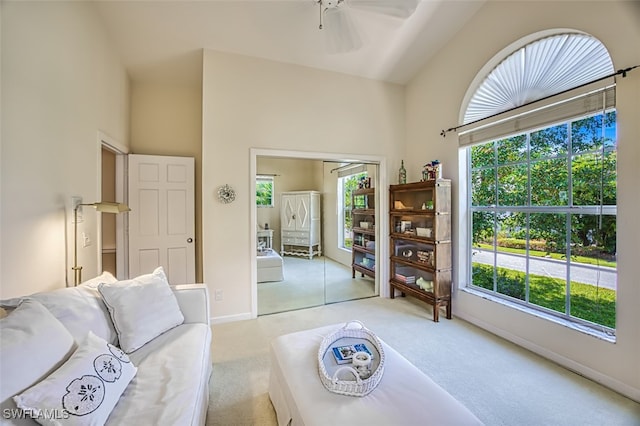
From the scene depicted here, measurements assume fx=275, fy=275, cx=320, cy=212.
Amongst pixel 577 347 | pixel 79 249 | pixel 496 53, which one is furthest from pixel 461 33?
pixel 79 249

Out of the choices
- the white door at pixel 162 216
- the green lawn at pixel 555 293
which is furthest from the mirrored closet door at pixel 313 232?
the green lawn at pixel 555 293

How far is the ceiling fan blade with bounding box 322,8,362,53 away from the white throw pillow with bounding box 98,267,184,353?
2.50 m

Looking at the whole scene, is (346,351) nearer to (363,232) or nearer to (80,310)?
(80,310)

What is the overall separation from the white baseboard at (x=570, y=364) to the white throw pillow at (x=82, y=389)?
125 inches

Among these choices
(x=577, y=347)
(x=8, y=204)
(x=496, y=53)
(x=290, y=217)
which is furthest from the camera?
(x=290, y=217)

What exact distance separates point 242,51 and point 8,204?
273 cm

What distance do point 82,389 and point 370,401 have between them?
123 centimetres

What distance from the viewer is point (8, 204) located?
1.53 metres

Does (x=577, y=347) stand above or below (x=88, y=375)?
below

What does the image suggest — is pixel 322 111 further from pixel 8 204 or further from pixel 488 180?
pixel 8 204

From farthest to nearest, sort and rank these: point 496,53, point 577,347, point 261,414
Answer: point 496,53
point 577,347
point 261,414

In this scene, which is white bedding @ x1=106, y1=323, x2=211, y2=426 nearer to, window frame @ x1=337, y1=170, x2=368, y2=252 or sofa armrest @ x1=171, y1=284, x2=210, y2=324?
sofa armrest @ x1=171, y1=284, x2=210, y2=324

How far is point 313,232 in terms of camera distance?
430 cm

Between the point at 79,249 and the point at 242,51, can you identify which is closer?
the point at 79,249
